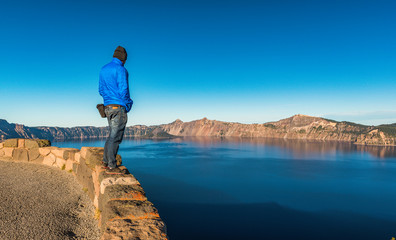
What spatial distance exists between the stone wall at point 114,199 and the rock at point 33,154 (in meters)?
1.67

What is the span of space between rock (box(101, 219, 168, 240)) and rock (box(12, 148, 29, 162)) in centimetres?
928

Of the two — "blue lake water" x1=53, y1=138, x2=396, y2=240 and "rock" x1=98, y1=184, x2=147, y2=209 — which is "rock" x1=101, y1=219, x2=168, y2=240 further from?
"blue lake water" x1=53, y1=138, x2=396, y2=240

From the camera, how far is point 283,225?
2447cm

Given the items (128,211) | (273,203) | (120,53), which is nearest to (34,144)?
(120,53)

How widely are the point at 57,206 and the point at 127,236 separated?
3065mm

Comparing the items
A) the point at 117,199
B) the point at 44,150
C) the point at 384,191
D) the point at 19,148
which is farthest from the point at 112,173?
the point at 384,191

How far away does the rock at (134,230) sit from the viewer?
109 inches

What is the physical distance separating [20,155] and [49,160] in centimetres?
193

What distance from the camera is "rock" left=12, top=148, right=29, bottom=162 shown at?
31.0 ft

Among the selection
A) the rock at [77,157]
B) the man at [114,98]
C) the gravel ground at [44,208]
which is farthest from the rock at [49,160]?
the man at [114,98]

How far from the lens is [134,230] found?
2.96m

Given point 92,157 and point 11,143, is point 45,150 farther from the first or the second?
point 92,157

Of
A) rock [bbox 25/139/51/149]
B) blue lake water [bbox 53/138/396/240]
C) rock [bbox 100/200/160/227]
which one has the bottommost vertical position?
blue lake water [bbox 53/138/396/240]

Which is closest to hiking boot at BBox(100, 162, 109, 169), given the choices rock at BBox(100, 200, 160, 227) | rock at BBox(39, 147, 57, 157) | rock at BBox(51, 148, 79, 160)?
rock at BBox(100, 200, 160, 227)
